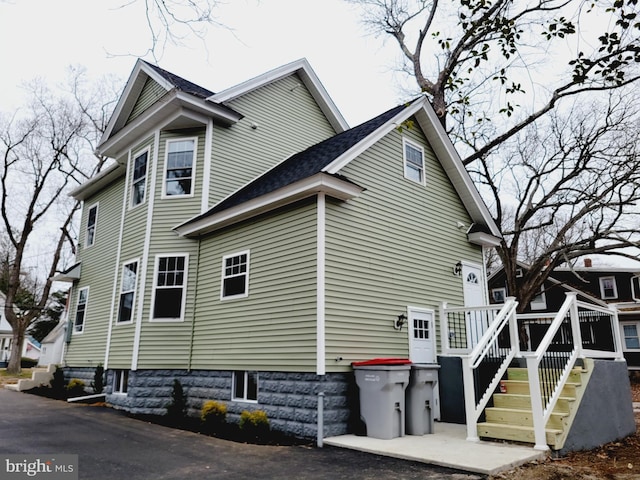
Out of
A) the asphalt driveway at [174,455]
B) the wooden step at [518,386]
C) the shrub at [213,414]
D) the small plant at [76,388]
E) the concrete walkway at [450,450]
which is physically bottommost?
the asphalt driveway at [174,455]

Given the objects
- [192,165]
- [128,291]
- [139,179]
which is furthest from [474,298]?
[139,179]

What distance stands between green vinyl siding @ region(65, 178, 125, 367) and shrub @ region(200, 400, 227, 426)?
476 cm

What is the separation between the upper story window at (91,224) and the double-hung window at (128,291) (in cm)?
379

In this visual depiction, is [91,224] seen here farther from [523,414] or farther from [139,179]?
Answer: [523,414]

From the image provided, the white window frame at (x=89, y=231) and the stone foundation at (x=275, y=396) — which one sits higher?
the white window frame at (x=89, y=231)

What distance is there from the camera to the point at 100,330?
1253 centimetres

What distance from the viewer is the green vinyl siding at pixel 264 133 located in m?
11.4

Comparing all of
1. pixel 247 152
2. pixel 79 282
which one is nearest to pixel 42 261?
pixel 79 282

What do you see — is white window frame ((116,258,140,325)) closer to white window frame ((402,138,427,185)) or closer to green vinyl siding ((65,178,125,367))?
green vinyl siding ((65,178,125,367))

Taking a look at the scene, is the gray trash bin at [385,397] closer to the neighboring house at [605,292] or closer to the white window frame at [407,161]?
the white window frame at [407,161]

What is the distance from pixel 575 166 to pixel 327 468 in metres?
18.9

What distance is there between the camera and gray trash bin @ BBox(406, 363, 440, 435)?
24.7 feet

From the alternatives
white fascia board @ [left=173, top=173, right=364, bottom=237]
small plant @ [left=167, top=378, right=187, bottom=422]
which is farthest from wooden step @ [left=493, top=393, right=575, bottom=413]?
small plant @ [left=167, top=378, right=187, bottom=422]

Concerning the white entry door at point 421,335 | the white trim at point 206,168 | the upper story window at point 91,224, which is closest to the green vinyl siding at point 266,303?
the white trim at point 206,168
